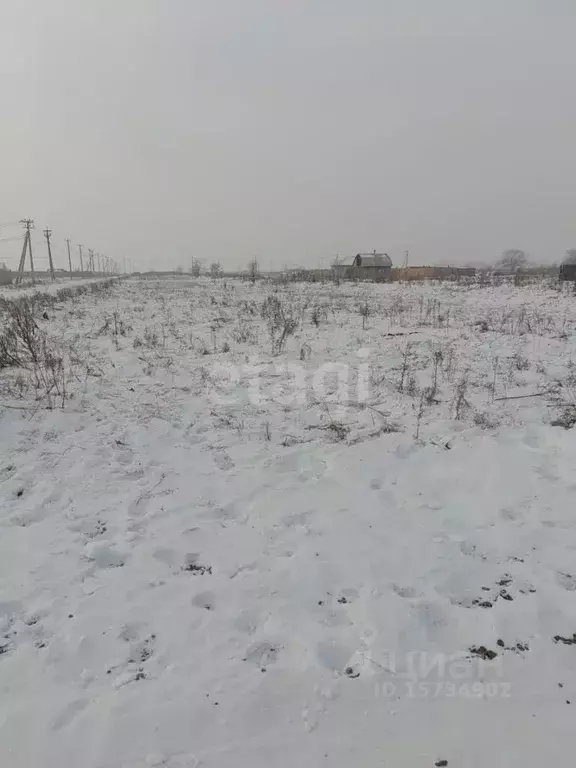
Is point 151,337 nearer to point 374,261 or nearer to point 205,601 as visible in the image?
point 205,601

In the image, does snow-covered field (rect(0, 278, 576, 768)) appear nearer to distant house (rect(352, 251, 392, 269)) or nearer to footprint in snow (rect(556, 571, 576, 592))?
footprint in snow (rect(556, 571, 576, 592))

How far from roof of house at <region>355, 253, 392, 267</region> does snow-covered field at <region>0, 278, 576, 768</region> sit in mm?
51106

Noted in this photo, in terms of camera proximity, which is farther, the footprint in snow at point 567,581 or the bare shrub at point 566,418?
the bare shrub at point 566,418

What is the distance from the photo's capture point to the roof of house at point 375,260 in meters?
55.4

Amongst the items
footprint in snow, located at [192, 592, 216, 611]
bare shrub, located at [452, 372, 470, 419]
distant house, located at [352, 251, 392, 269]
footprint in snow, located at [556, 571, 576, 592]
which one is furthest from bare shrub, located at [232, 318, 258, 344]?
distant house, located at [352, 251, 392, 269]

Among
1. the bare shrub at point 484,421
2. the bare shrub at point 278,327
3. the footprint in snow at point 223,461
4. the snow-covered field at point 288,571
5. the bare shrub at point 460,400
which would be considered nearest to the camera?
the snow-covered field at point 288,571

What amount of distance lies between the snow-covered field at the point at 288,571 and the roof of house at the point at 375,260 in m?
51.1

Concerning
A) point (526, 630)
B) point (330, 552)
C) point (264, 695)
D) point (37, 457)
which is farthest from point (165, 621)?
point (37, 457)

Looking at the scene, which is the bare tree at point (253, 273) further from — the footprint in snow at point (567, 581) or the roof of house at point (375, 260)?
the footprint in snow at point (567, 581)

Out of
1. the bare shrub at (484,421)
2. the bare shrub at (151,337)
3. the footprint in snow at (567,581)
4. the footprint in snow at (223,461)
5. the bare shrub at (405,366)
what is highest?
the bare shrub at (151,337)

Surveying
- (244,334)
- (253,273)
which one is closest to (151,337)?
(244,334)

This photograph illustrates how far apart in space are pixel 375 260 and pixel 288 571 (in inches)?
2241

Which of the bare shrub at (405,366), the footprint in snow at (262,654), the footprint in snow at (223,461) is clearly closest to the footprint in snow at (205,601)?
the footprint in snow at (262,654)

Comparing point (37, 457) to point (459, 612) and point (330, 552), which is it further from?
point (459, 612)
